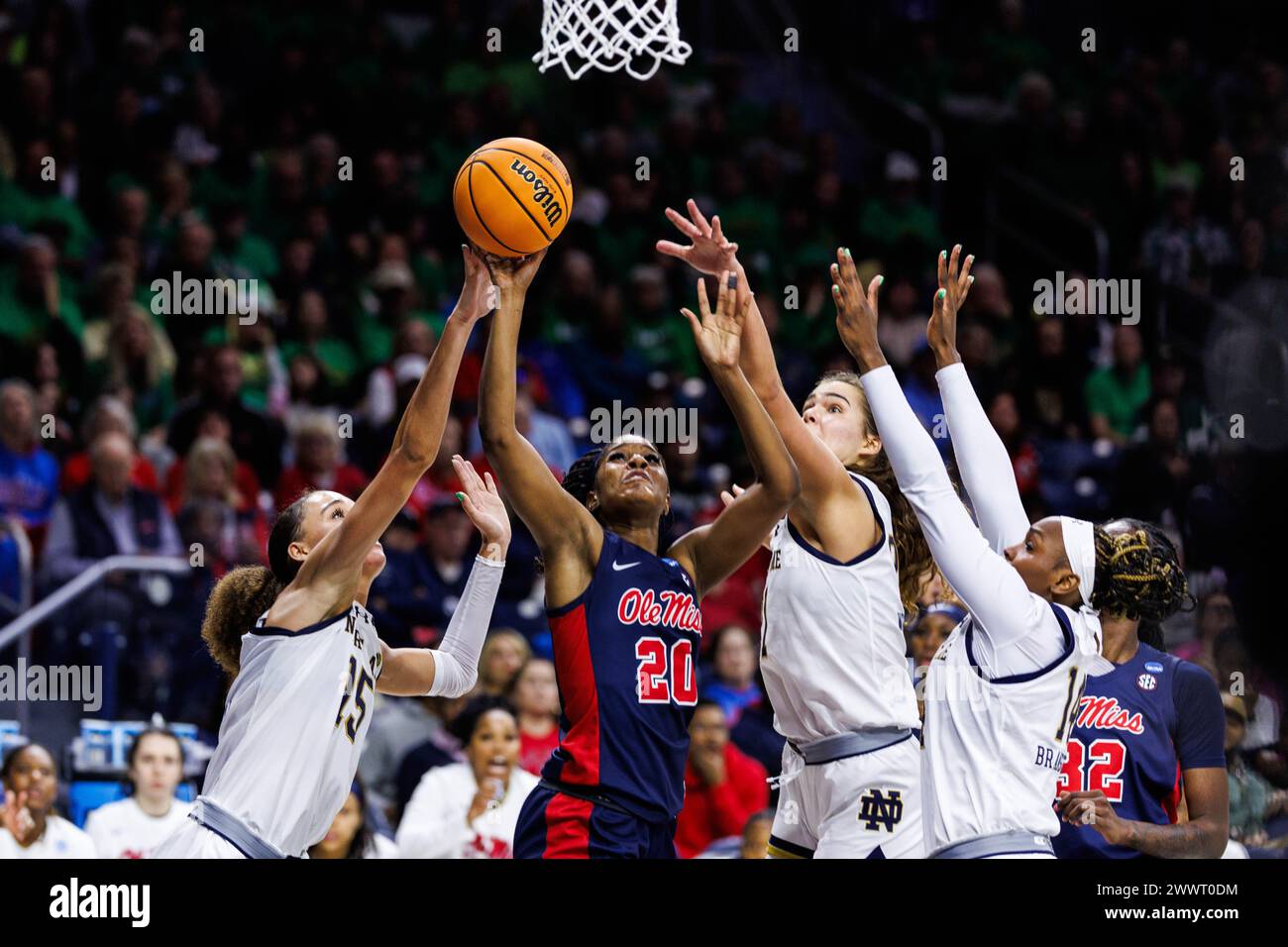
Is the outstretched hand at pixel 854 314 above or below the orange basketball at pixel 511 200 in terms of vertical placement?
below

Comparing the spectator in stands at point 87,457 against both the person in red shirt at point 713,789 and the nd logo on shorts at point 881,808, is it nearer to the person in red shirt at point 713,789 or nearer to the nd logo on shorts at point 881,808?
the person in red shirt at point 713,789

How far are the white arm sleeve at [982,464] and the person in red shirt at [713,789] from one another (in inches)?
112

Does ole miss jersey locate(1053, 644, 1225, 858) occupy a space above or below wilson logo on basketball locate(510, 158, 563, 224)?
below

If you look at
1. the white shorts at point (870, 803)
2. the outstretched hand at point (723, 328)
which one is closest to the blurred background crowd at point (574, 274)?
the white shorts at point (870, 803)

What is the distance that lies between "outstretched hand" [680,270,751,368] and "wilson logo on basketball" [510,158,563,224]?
503 millimetres

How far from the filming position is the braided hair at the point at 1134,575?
4.74m

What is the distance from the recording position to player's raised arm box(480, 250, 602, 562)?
4605 millimetres

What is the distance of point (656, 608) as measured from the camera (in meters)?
4.82

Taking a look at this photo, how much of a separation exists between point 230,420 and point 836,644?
4928mm

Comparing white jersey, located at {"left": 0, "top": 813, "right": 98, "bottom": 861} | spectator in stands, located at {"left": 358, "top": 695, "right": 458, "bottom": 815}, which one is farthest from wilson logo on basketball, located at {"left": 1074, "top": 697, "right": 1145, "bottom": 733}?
white jersey, located at {"left": 0, "top": 813, "right": 98, "bottom": 861}

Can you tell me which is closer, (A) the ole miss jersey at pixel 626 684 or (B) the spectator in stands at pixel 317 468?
(A) the ole miss jersey at pixel 626 684

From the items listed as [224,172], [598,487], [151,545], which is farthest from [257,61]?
[598,487]

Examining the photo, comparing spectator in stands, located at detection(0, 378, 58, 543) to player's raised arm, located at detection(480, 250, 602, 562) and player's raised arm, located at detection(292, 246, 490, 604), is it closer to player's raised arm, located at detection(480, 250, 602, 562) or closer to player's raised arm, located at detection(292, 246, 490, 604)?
player's raised arm, located at detection(292, 246, 490, 604)

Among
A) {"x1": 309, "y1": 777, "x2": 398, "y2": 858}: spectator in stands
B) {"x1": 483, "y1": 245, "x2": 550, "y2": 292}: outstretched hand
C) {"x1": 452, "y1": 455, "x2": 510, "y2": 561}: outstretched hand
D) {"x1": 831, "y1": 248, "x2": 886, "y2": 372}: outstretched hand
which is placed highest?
{"x1": 483, "y1": 245, "x2": 550, "y2": 292}: outstretched hand
